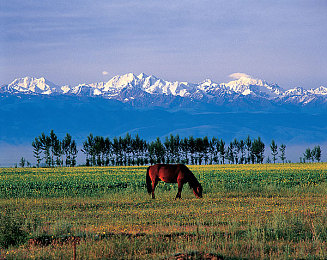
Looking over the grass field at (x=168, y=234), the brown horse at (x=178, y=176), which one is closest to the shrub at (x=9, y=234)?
the grass field at (x=168, y=234)

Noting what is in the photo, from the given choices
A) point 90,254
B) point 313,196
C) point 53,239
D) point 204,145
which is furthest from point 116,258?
point 204,145

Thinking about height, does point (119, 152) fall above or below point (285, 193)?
above

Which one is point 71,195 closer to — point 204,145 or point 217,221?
point 217,221

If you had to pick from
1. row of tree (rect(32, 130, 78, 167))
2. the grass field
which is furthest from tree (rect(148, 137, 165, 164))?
the grass field

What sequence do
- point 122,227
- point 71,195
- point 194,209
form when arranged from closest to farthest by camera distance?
point 122,227 < point 194,209 < point 71,195

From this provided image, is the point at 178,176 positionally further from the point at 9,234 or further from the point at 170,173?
the point at 9,234

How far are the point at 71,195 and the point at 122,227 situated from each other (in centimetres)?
1675

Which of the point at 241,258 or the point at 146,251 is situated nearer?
the point at 241,258

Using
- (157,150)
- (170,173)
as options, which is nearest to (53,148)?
(157,150)

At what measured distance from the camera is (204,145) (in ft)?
620

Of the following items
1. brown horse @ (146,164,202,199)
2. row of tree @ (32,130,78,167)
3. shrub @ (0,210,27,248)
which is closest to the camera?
shrub @ (0,210,27,248)

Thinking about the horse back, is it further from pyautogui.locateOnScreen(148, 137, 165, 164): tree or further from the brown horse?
pyautogui.locateOnScreen(148, 137, 165, 164): tree

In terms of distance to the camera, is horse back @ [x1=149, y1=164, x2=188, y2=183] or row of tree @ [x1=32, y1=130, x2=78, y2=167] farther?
row of tree @ [x1=32, y1=130, x2=78, y2=167]

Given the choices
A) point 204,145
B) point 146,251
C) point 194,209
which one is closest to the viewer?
point 146,251
